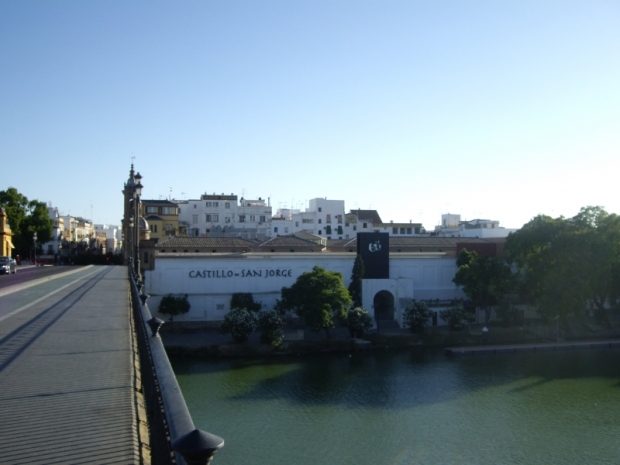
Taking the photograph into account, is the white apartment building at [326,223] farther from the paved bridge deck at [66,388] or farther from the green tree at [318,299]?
the paved bridge deck at [66,388]

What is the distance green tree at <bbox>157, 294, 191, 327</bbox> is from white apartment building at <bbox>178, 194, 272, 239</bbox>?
24.1 meters

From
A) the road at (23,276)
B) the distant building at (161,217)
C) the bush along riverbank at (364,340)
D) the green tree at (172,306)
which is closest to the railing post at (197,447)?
the road at (23,276)

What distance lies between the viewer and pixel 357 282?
88.9 ft

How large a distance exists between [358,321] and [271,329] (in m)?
4.06

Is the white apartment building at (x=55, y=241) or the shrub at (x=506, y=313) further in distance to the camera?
the white apartment building at (x=55, y=241)

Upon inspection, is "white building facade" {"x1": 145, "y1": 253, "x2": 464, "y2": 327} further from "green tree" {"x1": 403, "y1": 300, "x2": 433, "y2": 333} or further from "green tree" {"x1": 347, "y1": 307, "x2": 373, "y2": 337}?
"green tree" {"x1": 347, "y1": 307, "x2": 373, "y2": 337}

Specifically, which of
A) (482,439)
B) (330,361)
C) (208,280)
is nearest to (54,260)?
(208,280)

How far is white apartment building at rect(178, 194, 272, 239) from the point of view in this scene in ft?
163

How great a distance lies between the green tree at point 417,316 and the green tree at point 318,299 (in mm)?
2824

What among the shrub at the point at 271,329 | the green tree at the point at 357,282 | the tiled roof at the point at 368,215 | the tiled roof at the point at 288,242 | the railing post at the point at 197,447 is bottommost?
the shrub at the point at 271,329

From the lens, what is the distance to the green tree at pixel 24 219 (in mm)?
37125

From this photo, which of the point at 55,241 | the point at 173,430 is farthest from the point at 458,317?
the point at 55,241

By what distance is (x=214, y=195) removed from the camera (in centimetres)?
5250

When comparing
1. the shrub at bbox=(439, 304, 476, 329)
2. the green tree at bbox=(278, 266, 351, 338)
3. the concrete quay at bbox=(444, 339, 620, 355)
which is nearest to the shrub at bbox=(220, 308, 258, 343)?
the green tree at bbox=(278, 266, 351, 338)
